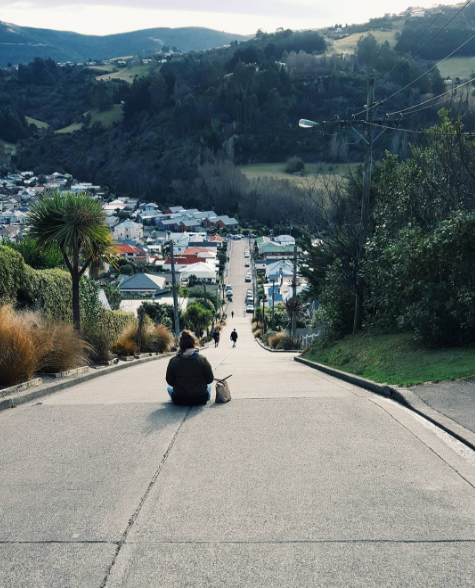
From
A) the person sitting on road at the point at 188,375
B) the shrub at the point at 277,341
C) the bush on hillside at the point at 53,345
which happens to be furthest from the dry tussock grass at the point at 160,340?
the person sitting on road at the point at 188,375

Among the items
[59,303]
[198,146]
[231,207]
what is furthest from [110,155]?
[59,303]

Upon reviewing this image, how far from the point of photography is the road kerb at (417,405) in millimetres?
6001

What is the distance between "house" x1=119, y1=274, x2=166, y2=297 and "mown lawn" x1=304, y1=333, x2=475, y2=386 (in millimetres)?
60489

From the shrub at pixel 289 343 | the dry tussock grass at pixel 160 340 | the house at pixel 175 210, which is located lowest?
the house at pixel 175 210

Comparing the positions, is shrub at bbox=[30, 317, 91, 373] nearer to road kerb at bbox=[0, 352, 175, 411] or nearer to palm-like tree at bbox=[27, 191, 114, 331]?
road kerb at bbox=[0, 352, 175, 411]

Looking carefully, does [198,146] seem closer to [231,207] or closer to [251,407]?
[231,207]

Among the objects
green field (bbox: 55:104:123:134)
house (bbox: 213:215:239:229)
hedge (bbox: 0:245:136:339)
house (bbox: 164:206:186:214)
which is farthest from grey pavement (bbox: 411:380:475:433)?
green field (bbox: 55:104:123:134)

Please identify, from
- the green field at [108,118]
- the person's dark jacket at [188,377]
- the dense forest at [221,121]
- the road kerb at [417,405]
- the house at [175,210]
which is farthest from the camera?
the green field at [108,118]

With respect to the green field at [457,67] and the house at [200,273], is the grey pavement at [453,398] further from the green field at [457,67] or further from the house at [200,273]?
the green field at [457,67]

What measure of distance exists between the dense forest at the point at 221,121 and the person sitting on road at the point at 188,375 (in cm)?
10868

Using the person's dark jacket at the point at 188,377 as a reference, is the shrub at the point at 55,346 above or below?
below

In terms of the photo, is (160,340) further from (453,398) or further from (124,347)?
(453,398)

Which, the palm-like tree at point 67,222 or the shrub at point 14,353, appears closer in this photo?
the shrub at point 14,353

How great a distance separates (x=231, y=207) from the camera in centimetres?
14488
